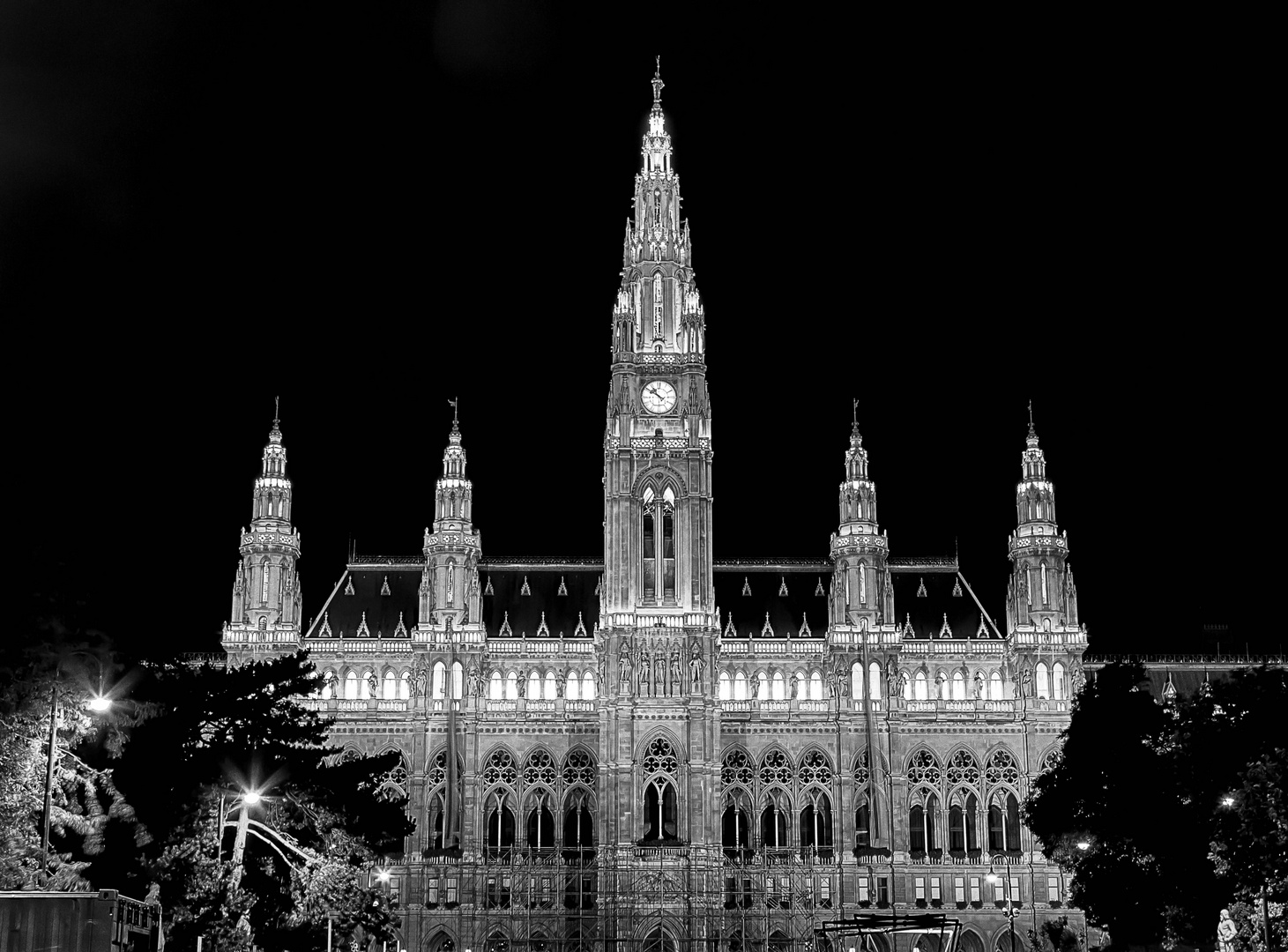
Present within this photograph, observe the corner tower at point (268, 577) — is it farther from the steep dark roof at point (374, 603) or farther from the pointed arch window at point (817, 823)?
the pointed arch window at point (817, 823)

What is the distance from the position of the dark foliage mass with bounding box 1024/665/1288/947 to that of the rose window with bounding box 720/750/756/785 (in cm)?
2305

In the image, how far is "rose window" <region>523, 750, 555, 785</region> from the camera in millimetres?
106125

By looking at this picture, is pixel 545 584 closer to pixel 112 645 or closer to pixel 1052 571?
pixel 1052 571

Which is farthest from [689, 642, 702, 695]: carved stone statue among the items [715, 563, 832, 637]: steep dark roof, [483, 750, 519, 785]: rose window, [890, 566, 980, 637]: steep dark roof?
[890, 566, 980, 637]: steep dark roof

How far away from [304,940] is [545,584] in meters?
55.7

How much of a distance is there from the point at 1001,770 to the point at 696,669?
69.7ft

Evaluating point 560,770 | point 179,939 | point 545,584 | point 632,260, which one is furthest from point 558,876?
point 179,939

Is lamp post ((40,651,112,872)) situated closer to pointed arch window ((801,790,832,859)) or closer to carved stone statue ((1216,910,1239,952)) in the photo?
carved stone statue ((1216,910,1239,952))

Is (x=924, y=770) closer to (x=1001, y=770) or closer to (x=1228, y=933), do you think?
(x=1001, y=770)

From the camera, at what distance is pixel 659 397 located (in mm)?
108938

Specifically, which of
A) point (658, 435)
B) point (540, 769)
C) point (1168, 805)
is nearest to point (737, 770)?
point (540, 769)

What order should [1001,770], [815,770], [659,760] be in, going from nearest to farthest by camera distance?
[659,760] < [815,770] < [1001,770]

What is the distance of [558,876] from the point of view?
103000 millimetres

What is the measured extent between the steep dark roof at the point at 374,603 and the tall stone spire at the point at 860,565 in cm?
2903
